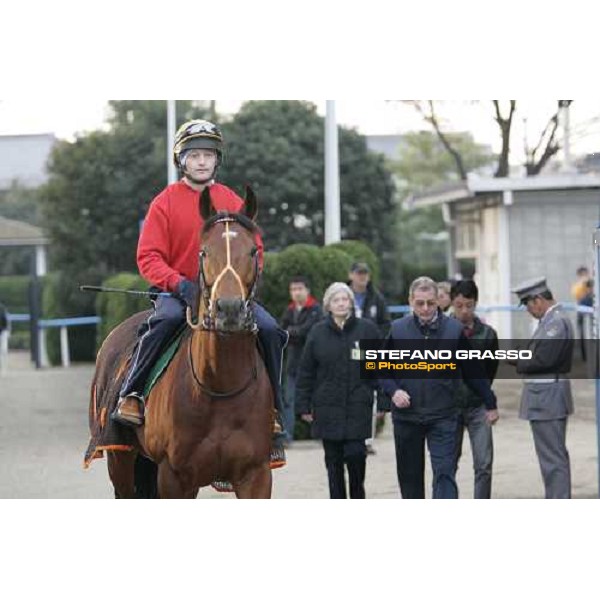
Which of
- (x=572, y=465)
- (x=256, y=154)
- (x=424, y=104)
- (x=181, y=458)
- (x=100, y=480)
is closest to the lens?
(x=181, y=458)

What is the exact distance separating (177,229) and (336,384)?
6.75 feet

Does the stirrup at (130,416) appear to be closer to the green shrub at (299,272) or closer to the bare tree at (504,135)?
the bare tree at (504,135)

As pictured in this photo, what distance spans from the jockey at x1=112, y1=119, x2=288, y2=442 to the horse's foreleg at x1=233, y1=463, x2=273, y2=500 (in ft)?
0.97

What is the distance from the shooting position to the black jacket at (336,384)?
28.8 ft

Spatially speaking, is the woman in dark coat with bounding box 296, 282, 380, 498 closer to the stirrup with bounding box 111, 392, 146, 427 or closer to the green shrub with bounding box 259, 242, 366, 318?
the stirrup with bounding box 111, 392, 146, 427

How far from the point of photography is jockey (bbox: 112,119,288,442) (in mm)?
7043

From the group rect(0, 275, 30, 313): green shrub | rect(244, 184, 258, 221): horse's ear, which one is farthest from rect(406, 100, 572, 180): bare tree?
rect(0, 275, 30, 313): green shrub

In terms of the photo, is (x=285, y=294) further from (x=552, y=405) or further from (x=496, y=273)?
(x=552, y=405)

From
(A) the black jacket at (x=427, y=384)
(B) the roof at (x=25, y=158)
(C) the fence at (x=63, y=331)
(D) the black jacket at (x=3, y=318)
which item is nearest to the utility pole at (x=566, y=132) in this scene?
(A) the black jacket at (x=427, y=384)

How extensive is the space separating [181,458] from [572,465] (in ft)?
17.7

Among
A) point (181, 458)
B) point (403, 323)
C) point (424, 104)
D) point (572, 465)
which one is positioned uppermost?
point (424, 104)

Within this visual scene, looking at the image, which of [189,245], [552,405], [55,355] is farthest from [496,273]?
[55,355]

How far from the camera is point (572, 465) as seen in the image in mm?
11414

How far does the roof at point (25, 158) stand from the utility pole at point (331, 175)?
9.59 feet
